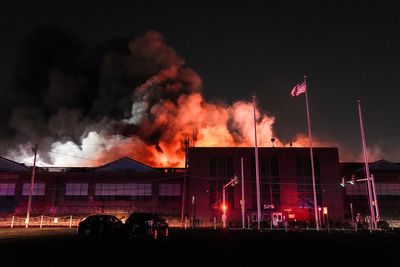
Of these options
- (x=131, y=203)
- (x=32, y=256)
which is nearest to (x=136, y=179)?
(x=131, y=203)

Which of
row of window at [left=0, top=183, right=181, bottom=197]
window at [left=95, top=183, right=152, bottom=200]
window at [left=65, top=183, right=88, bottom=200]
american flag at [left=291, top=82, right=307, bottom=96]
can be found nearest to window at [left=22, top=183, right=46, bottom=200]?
row of window at [left=0, top=183, right=181, bottom=197]

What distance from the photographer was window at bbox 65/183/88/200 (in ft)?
248

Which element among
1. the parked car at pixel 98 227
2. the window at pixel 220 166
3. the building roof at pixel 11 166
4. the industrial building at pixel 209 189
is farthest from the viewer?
the building roof at pixel 11 166

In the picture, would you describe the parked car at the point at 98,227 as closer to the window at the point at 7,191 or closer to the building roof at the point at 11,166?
the window at the point at 7,191

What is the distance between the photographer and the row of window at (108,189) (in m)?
75.4

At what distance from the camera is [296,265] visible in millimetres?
14008

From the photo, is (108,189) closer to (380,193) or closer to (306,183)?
(306,183)

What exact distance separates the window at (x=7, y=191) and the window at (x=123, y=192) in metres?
14.8

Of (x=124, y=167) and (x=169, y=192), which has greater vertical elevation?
(x=124, y=167)

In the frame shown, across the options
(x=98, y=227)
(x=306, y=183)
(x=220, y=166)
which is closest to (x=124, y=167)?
(x=220, y=166)

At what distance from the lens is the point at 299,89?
161 feet

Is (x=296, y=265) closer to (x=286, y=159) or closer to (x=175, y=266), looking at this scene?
(x=175, y=266)

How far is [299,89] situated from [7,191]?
55028 millimetres

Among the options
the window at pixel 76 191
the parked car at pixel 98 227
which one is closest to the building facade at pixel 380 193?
the window at pixel 76 191
